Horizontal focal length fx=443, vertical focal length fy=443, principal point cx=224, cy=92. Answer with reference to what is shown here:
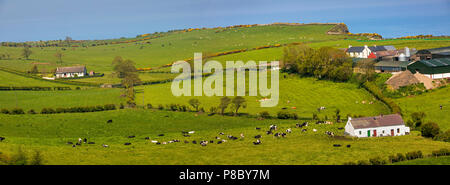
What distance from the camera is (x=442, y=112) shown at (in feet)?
237

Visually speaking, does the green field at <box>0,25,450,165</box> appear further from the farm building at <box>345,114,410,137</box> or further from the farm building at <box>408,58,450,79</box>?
the farm building at <box>408,58,450,79</box>

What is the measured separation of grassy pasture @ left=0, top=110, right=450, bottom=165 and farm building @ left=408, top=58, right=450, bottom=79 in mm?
35592

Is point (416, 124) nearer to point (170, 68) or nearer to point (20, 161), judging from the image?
point (20, 161)

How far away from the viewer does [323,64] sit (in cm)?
11025

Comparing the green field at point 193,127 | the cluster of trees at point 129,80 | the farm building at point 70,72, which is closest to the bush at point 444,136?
the green field at point 193,127

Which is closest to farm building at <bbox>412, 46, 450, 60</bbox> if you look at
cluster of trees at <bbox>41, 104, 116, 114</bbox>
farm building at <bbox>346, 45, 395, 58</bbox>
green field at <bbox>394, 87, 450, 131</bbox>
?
farm building at <bbox>346, 45, 395, 58</bbox>

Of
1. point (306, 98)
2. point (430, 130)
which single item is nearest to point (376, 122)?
point (430, 130)

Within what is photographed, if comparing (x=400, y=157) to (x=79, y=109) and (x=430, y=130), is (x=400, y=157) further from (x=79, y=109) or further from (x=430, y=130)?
(x=79, y=109)

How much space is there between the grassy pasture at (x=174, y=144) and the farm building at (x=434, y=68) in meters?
35.6

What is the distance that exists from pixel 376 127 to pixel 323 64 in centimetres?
4925

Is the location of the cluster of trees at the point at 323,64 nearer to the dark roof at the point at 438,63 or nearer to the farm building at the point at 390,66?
the farm building at the point at 390,66

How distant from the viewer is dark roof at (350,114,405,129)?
6238 cm
